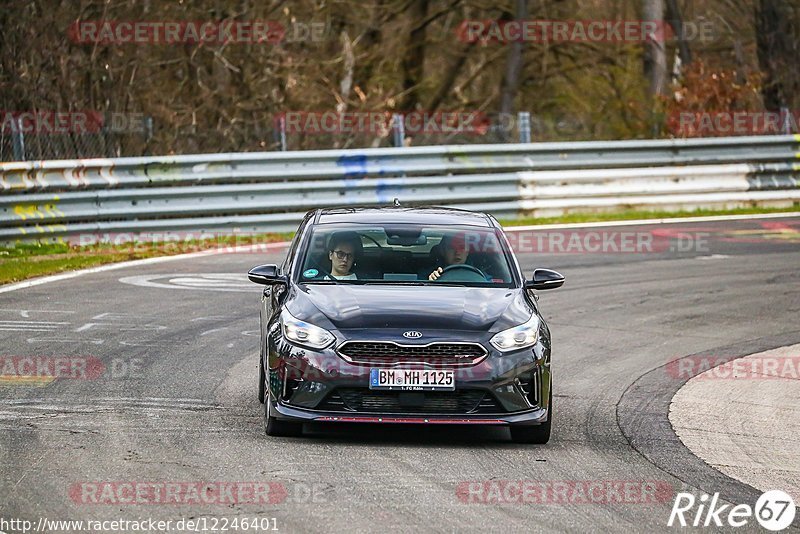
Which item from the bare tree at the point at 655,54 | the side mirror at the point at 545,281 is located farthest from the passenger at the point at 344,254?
the bare tree at the point at 655,54

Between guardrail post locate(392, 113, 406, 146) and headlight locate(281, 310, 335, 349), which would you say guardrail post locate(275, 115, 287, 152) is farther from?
headlight locate(281, 310, 335, 349)

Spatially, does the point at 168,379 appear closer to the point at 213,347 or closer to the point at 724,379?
the point at 213,347

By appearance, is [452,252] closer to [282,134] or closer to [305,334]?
[305,334]

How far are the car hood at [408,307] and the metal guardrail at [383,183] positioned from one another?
10.6 meters

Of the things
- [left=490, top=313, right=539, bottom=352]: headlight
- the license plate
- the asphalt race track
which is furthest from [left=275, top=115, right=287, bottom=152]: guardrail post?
the license plate

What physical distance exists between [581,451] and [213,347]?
14.7 feet

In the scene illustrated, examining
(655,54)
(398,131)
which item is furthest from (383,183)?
(655,54)

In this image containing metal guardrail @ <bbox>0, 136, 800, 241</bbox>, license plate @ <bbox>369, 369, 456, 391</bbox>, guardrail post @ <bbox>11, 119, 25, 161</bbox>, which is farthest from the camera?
guardrail post @ <bbox>11, 119, 25, 161</bbox>

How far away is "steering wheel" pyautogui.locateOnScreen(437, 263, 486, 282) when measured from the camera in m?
9.60

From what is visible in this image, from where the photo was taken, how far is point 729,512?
22.8 ft

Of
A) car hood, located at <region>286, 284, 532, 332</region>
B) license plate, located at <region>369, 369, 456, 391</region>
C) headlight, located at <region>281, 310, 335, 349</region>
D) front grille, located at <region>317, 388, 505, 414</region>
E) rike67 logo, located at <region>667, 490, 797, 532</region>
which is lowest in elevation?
rike67 logo, located at <region>667, 490, 797, 532</region>

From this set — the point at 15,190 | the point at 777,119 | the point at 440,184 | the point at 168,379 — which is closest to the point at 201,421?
the point at 168,379

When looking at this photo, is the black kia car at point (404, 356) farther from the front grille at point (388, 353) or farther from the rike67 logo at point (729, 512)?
the rike67 logo at point (729, 512)

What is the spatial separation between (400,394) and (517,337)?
0.83 meters
